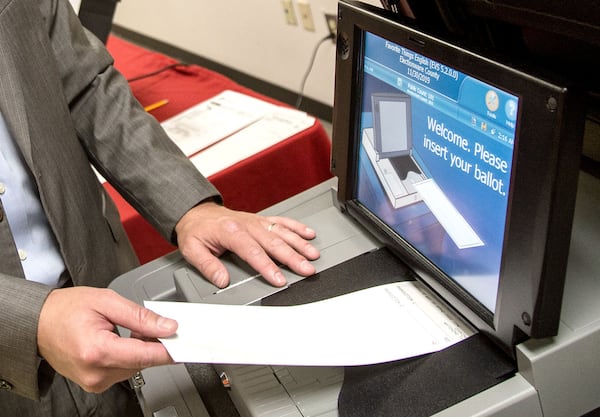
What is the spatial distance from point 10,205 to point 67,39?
0.89 ft

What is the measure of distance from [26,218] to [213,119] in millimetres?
712

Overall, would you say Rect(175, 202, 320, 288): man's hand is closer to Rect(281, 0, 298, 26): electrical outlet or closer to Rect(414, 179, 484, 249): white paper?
Rect(414, 179, 484, 249): white paper

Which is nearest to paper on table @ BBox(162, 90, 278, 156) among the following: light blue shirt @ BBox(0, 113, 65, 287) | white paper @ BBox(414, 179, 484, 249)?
light blue shirt @ BBox(0, 113, 65, 287)

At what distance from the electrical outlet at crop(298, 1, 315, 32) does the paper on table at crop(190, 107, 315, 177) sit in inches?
36.2

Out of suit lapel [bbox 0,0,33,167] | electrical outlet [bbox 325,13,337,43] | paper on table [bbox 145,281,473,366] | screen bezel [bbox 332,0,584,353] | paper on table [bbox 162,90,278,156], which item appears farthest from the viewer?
electrical outlet [bbox 325,13,337,43]

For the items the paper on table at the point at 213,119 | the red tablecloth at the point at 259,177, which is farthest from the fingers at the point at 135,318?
the paper on table at the point at 213,119

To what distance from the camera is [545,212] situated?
0.45 m

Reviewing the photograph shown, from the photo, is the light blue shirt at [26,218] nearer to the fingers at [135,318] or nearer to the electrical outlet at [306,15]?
the fingers at [135,318]

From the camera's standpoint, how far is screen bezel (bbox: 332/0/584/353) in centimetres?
43

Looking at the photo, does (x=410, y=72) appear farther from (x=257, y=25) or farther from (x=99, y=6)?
(x=257, y=25)

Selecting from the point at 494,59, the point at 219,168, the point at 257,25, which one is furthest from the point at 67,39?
the point at 257,25

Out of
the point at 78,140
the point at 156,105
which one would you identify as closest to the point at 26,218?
the point at 78,140

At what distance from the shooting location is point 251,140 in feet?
4.67

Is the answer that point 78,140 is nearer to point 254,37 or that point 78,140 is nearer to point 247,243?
point 247,243
